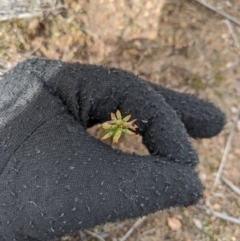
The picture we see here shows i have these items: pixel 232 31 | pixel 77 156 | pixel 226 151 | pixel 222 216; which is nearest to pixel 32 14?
pixel 77 156

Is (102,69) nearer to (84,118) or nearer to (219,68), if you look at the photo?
(84,118)

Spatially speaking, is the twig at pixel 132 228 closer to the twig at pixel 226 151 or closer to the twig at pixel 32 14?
the twig at pixel 226 151

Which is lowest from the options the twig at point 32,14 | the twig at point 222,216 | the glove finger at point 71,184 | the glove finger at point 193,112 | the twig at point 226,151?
the twig at point 222,216

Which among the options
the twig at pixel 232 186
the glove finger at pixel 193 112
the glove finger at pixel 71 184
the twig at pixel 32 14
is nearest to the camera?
the glove finger at pixel 71 184

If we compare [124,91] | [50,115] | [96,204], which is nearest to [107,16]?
[124,91]

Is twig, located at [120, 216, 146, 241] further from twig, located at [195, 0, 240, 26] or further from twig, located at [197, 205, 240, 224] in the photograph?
twig, located at [195, 0, 240, 26]

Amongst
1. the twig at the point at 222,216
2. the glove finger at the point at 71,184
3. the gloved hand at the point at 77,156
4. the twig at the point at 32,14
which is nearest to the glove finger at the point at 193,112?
the gloved hand at the point at 77,156

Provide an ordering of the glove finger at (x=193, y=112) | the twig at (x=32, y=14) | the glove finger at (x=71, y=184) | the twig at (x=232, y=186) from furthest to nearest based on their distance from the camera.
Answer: the twig at (x=232, y=186) → the twig at (x=32, y=14) → the glove finger at (x=193, y=112) → the glove finger at (x=71, y=184)

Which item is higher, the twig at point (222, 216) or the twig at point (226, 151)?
the twig at point (226, 151)

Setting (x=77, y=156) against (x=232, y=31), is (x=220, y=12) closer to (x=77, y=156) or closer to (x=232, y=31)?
(x=232, y=31)
